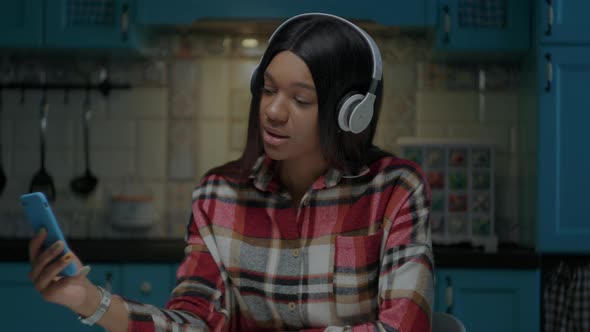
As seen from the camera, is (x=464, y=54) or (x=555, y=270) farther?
(x=464, y=54)

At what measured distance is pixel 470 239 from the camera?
2918 mm

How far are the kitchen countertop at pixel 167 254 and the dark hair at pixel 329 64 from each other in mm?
1418

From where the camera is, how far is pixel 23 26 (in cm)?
295

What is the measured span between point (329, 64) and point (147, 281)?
5.45 feet

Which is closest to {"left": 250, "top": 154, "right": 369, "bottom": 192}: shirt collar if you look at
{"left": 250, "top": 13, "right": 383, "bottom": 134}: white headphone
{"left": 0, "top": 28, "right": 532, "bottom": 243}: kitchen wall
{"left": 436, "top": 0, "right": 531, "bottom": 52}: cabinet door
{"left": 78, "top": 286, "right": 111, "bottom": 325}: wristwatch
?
{"left": 250, "top": 13, "right": 383, "bottom": 134}: white headphone

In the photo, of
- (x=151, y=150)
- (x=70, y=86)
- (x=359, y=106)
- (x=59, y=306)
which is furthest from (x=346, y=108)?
(x=70, y=86)

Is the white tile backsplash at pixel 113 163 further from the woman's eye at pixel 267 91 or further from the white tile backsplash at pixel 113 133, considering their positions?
the woman's eye at pixel 267 91

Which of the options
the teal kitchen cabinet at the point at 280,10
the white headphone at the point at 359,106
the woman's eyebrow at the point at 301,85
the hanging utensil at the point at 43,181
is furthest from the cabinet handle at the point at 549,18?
the hanging utensil at the point at 43,181

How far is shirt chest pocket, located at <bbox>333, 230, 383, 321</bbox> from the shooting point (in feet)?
4.51

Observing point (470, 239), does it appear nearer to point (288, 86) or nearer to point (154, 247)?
point (154, 247)

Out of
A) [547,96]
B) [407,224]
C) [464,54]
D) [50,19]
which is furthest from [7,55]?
[407,224]

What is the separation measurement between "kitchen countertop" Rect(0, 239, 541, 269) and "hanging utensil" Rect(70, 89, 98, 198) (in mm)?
396

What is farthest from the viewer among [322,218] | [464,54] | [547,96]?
[464,54]

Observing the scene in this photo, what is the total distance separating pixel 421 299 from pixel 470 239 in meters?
1.68
